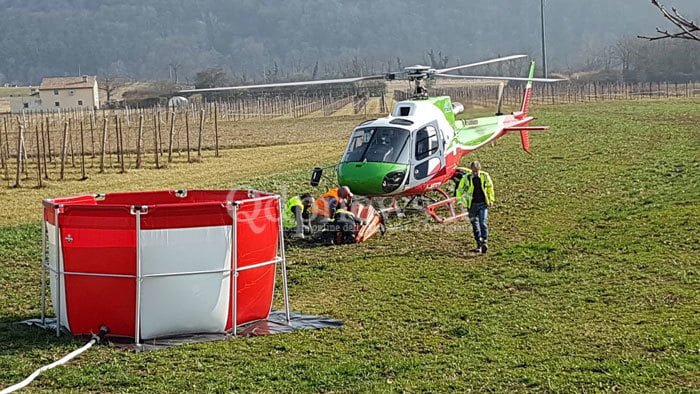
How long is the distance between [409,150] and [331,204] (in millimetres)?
1851

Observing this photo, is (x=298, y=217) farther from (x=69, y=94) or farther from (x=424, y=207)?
(x=69, y=94)

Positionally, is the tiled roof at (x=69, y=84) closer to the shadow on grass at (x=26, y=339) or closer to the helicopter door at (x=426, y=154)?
the helicopter door at (x=426, y=154)

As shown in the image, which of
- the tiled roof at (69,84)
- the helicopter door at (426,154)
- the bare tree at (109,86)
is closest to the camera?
Result: the helicopter door at (426,154)

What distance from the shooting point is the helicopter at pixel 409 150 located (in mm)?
16406

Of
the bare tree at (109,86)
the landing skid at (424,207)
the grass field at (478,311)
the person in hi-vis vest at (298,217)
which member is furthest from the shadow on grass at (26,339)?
the bare tree at (109,86)

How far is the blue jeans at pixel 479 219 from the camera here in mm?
14234

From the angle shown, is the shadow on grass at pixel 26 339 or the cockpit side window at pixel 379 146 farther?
the cockpit side window at pixel 379 146

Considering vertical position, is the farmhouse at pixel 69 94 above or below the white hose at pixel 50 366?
above

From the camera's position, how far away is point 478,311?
10531 mm

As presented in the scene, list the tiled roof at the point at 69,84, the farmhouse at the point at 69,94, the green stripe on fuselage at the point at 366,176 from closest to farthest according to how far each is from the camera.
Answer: the green stripe on fuselage at the point at 366,176 < the farmhouse at the point at 69,94 < the tiled roof at the point at 69,84

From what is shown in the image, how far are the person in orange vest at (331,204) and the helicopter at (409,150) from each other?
0.46 m

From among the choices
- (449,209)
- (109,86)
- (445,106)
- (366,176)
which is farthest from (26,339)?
(109,86)

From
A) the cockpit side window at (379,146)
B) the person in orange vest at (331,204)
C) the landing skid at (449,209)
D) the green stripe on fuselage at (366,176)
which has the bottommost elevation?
the landing skid at (449,209)

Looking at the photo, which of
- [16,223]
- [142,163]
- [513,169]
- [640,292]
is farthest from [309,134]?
[640,292]
